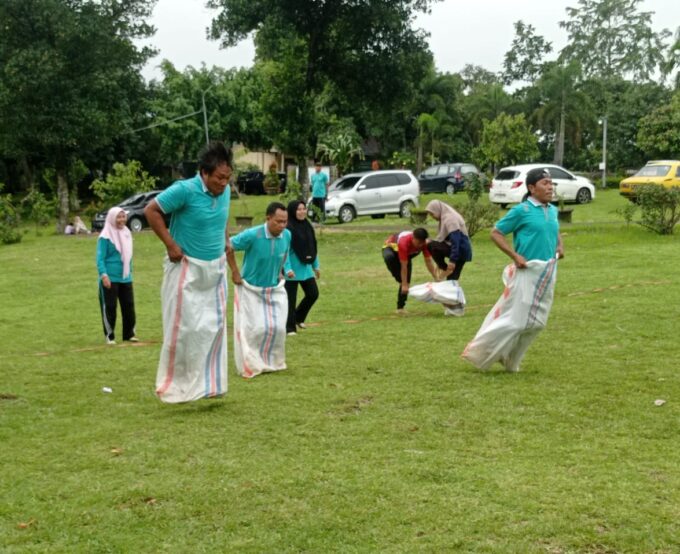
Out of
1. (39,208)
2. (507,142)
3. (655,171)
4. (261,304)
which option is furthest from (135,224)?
(261,304)

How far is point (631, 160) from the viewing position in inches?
2131

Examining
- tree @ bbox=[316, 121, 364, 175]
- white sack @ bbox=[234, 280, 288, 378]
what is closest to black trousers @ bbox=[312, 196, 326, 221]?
white sack @ bbox=[234, 280, 288, 378]

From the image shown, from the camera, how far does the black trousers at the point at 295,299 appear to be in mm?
10609

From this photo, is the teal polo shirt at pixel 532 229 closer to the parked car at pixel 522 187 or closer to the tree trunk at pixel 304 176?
the parked car at pixel 522 187

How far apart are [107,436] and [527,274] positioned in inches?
141

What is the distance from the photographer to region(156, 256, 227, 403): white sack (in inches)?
267

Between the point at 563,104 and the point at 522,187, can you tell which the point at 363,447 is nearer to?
the point at 522,187

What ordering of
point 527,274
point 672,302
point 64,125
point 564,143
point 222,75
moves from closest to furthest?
point 527,274 → point 672,302 → point 64,125 → point 222,75 → point 564,143

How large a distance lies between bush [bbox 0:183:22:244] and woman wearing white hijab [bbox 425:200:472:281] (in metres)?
19.2

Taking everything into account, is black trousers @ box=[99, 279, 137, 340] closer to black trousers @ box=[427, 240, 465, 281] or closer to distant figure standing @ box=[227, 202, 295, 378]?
distant figure standing @ box=[227, 202, 295, 378]

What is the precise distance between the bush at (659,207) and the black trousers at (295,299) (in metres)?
12.2

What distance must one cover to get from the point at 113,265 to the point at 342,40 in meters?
23.3

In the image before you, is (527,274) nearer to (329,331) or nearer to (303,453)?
(303,453)

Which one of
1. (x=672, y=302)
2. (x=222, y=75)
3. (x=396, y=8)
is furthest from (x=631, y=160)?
(x=672, y=302)
